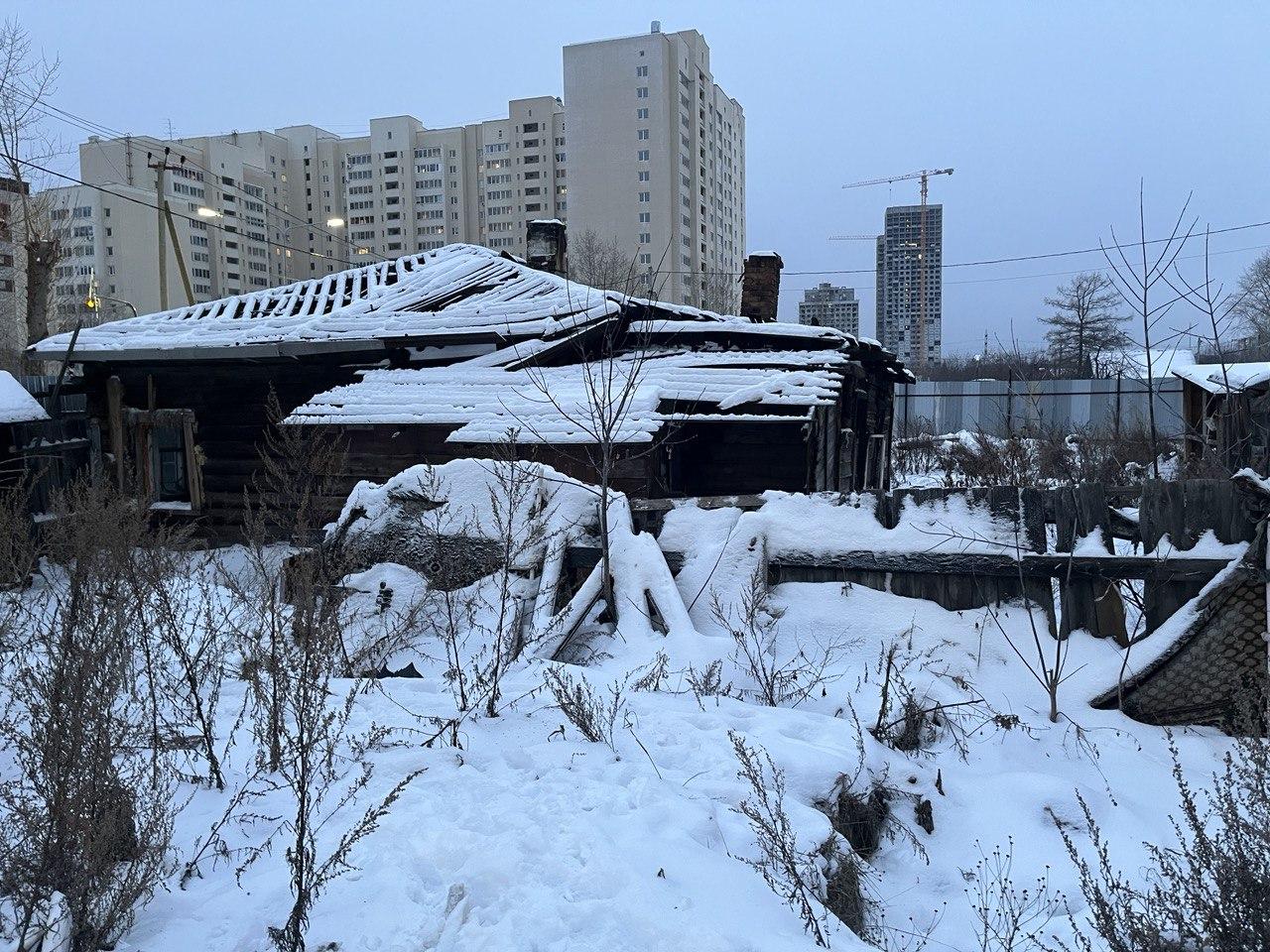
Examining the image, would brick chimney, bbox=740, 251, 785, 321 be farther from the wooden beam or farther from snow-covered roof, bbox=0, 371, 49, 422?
snow-covered roof, bbox=0, 371, 49, 422

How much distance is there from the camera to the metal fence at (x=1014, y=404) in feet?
79.9

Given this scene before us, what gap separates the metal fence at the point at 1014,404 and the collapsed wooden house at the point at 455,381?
13.1m

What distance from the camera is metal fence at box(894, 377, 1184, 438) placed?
79.9 ft

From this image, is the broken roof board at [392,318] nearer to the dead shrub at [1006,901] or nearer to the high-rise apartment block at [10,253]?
the dead shrub at [1006,901]

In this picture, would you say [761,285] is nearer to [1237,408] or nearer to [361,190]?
[1237,408]

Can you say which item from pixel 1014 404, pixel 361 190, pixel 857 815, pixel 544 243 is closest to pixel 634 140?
pixel 361 190

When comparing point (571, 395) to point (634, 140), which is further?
point (634, 140)

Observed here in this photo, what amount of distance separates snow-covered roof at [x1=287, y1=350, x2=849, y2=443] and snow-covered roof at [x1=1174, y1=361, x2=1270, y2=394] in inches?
217

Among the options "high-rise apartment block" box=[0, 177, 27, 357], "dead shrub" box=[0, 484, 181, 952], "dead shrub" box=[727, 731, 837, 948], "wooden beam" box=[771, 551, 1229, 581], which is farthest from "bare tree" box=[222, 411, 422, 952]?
"high-rise apartment block" box=[0, 177, 27, 357]

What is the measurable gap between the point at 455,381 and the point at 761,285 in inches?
296

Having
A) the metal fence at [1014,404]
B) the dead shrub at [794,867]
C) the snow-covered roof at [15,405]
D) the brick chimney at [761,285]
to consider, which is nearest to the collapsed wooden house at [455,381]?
the snow-covered roof at [15,405]

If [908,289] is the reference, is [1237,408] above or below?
below

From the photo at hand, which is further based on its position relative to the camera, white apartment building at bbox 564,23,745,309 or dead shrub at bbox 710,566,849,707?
white apartment building at bbox 564,23,745,309

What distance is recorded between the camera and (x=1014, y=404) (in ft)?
91.3
